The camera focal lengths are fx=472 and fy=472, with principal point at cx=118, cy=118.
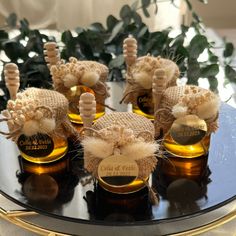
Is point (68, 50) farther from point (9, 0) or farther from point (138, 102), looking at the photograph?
point (9, 0)

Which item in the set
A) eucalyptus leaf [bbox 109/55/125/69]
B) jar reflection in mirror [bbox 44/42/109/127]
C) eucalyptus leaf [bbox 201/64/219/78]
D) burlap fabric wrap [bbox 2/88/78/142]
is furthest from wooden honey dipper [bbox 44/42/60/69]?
eucalyptus leaf [bbox 201/64/219/78]

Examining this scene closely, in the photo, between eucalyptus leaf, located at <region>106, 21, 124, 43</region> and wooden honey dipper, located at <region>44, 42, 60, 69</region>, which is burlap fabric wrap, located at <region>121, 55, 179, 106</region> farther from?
eucalyptus leaf, located at <region>106, 21, 124, 43</region>

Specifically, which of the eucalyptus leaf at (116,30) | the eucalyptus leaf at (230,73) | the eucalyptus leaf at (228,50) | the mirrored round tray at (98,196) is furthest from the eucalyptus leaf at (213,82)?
the mirrored round tray at (98,196)

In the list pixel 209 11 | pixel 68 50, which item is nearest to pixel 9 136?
pixel 68 50

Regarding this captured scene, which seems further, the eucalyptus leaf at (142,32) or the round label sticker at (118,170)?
the eucalyptus leaf at (142,32)

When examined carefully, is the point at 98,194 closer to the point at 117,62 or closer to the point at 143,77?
the point at 143,77

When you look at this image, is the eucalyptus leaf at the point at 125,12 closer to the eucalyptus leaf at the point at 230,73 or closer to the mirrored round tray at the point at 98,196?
the eucalyptus leaf at the point at 230,73

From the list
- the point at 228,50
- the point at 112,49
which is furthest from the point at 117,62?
the point at 228,50
